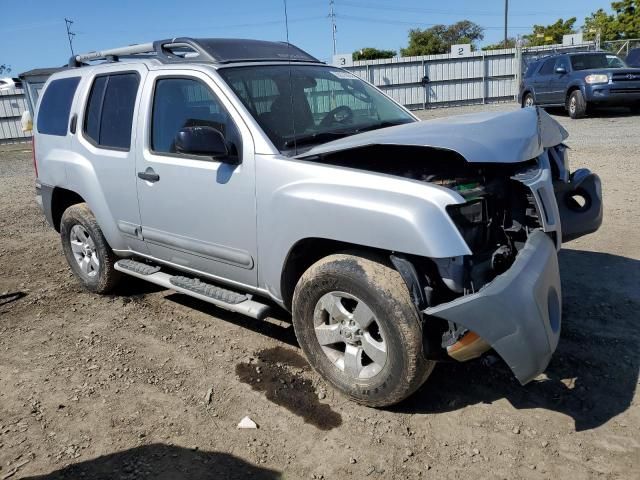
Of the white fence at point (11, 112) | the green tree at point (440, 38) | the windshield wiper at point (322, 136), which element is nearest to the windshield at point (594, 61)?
the windshield wiper at point (322, 136)

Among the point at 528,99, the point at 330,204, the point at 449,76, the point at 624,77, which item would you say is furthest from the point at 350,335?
the point at 449,76

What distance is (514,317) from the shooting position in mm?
2508

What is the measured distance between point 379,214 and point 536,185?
89 cm

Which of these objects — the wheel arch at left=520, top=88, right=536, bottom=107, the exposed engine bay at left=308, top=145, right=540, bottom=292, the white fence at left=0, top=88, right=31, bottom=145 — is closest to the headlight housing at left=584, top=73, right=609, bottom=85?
the wheel arch at left=520, top=88, right=536, bottom=107

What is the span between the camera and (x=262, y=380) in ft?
11.8

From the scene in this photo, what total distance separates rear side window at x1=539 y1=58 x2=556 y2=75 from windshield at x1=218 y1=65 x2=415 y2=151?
13.4 meters

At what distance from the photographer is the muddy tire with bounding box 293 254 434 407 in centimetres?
285

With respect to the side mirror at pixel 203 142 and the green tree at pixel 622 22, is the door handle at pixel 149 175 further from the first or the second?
the green tree at pixel 622 22

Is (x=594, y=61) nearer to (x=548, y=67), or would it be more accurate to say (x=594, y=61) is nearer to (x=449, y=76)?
(x=548, y=67)

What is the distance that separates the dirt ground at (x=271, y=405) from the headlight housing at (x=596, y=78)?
10968 mm

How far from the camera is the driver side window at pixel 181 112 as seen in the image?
369 centimetres

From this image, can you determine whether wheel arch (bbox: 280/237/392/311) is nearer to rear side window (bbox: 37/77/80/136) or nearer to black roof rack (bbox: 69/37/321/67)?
black roof rack (bbox: 69/37/321/67)

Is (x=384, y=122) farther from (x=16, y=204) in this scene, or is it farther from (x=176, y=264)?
(x=16, y=204)

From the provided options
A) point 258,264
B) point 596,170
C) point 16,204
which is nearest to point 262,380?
point 258,264
